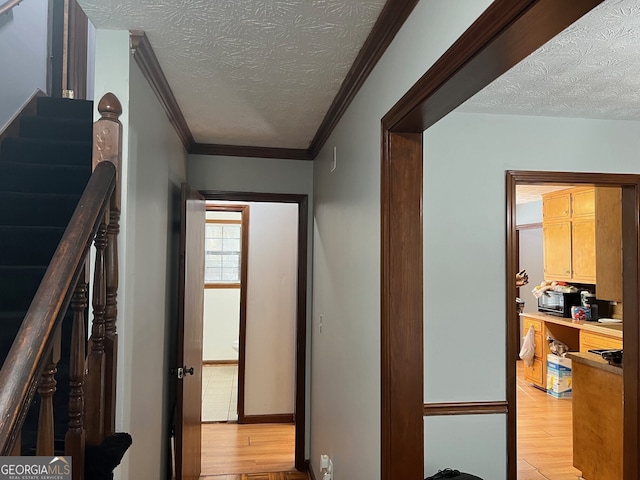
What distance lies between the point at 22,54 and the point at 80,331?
8.17ft

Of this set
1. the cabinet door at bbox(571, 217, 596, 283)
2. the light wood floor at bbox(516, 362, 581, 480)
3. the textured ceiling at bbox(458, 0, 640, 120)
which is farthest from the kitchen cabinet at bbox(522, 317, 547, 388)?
the textured ceiling at bbox(458, 0, 640, 120)

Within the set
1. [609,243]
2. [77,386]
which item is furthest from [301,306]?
[609,243]

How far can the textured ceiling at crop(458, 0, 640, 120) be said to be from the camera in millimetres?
1527

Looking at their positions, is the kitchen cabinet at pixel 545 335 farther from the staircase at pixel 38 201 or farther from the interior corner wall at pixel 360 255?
the staircase at pixel 38 201

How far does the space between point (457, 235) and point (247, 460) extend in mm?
→ 2506

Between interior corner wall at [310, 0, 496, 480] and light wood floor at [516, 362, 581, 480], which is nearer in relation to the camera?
interior corner wall at [310, 0, 496, 480]

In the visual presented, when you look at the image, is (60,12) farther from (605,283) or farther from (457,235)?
(605,283)

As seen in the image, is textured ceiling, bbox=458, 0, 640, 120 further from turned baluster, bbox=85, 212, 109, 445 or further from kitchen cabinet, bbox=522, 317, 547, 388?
kitchen cabinet, bbox=522, 317, 547, 388

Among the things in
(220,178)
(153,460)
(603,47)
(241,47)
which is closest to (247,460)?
(153,460)

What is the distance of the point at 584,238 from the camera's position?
481cm

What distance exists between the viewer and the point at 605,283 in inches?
137

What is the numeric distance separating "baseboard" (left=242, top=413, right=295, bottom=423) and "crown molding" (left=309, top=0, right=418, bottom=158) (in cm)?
299

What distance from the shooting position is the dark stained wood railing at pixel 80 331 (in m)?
0.88

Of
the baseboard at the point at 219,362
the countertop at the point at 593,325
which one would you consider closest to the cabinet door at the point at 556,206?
the countertop at the point at 593,325
